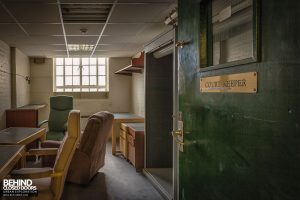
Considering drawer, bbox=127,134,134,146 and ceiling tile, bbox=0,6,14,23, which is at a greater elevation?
ceiling tile, bbox=0,6,14,23

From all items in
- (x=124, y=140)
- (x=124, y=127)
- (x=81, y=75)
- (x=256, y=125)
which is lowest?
(x=124, y=140)

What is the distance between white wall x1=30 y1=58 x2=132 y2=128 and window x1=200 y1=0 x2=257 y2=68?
670cm

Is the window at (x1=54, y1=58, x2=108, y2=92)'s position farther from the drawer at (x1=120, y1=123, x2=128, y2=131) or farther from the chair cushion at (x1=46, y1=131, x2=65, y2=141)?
the drawer at (x1=120, y1=123, x2=128, y2=131)

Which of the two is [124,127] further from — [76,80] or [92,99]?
[76,80]

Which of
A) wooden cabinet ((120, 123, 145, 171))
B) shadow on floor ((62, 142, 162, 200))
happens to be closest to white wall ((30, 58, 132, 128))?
wooden cabinet ((120, 123, 145, 171))

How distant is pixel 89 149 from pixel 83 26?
1.86 metres

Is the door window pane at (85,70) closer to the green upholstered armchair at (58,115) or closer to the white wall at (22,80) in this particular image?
the white wall at (22,80)

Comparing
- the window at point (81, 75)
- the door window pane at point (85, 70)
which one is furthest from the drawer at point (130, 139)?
the door window pane at point (85, 70)

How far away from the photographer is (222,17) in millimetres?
1754

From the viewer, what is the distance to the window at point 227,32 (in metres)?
1.55

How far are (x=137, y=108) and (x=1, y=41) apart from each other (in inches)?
132

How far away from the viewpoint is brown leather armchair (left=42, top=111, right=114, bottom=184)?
3.82m

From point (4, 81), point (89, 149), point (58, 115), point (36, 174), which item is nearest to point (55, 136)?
point (58, 115)

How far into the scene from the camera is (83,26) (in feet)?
15.1
